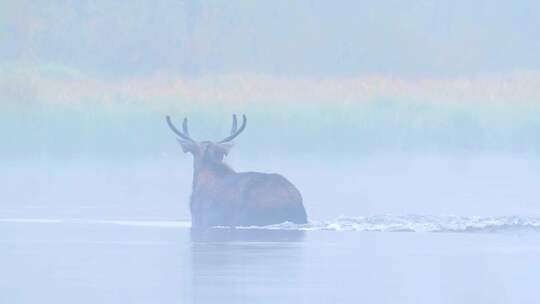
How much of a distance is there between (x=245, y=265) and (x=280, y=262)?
778 mm

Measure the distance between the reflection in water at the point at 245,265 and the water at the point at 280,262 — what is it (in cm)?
1

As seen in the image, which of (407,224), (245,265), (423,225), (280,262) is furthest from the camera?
(407,224)

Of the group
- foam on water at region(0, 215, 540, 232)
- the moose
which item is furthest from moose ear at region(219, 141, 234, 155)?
foam on water at region(0, 215, 540, 232)

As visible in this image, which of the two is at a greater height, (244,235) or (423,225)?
(423,225)

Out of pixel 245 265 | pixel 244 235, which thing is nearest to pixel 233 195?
pixel 244 235

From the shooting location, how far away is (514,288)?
96.0 ft

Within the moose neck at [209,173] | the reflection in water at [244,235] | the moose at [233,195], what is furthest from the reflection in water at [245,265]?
the moose neck at [209,173]

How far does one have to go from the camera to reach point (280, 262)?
32750mm

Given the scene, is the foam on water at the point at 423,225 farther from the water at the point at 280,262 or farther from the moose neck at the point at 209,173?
the moose neck at the point at 209,173

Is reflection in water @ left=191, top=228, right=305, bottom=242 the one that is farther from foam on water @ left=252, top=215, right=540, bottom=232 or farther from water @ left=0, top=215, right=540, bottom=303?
foam on water @ left=252, top=215, right=540, bottom=232

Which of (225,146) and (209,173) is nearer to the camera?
(209,173)

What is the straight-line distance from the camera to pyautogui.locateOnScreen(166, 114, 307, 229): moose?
38.6m

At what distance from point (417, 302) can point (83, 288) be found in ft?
13.4

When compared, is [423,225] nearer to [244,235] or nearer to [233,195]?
[233,195]
